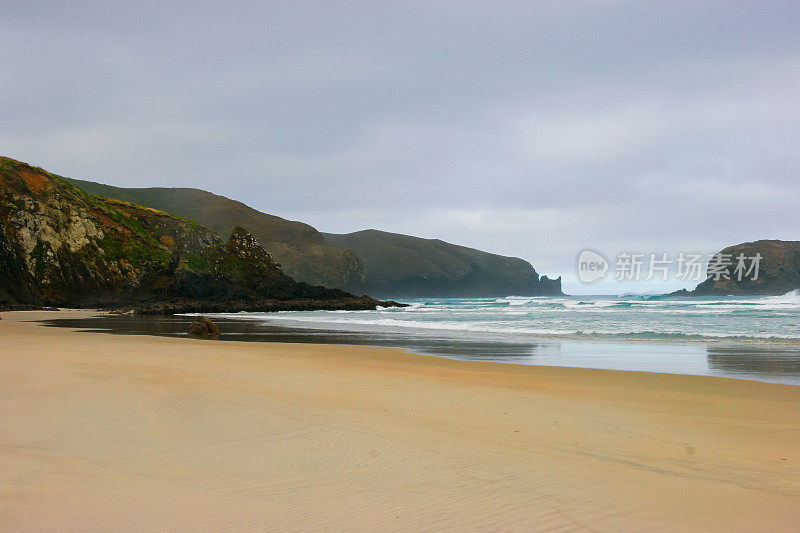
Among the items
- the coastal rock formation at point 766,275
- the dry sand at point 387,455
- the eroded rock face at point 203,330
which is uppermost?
the coastal rock formation at point 766,275

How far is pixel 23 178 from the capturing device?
182ft

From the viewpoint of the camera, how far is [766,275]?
317ft

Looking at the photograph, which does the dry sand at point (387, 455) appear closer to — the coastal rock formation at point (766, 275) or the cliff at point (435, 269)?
the coastal rock formation at point (766, 275)

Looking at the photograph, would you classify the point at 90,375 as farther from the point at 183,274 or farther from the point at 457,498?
the point at 183,274

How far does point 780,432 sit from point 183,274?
54.6 meters

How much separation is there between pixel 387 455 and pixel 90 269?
58.7 m

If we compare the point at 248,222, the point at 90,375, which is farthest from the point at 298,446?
the point at 248,222

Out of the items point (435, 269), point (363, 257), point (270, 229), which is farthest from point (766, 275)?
point (363, 257)

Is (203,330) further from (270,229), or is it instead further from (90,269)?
(270,229)

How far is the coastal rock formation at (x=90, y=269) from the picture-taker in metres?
49.5

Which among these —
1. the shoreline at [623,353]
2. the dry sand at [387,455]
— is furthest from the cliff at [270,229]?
the dry sand at [387,455]

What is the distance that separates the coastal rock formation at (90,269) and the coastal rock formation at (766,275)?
238ft

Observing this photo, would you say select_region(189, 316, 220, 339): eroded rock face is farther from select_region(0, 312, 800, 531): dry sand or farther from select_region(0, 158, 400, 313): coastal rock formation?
select_region(0, 158, 400, 313): coastal rock formation

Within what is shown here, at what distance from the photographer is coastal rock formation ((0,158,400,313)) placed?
49.5m
